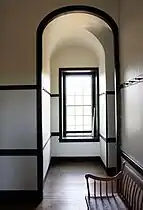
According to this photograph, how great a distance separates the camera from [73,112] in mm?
8305

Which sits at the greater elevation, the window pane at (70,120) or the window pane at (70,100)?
the window pane at (70,100)

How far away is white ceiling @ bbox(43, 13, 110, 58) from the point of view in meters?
5.62

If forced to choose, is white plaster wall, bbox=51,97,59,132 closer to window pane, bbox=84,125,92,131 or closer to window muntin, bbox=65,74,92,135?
window muntin, bbox=65,74,92,135

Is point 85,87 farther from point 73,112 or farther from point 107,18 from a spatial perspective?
point 107,18

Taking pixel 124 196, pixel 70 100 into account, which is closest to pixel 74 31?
pixel 70 100

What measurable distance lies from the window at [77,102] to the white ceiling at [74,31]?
81 cm

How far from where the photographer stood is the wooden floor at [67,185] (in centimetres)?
446

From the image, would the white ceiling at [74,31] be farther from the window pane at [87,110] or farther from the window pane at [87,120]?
the window pane at [87,120]

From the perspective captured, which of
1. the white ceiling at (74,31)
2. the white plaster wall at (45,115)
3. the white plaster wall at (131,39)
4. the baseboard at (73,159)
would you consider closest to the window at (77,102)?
the baseboard at (73,159)

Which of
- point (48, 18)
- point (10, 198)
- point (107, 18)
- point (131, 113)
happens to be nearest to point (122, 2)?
point (107, 18)

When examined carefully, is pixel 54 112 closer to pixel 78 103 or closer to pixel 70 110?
pixel 70 110

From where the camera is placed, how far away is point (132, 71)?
3459 millimetres

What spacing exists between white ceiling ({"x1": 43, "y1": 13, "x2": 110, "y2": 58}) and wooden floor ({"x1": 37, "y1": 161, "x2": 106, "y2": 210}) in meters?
2.38

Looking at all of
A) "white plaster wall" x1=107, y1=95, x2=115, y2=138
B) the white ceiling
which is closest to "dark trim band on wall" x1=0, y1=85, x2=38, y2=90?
the white ceiling
